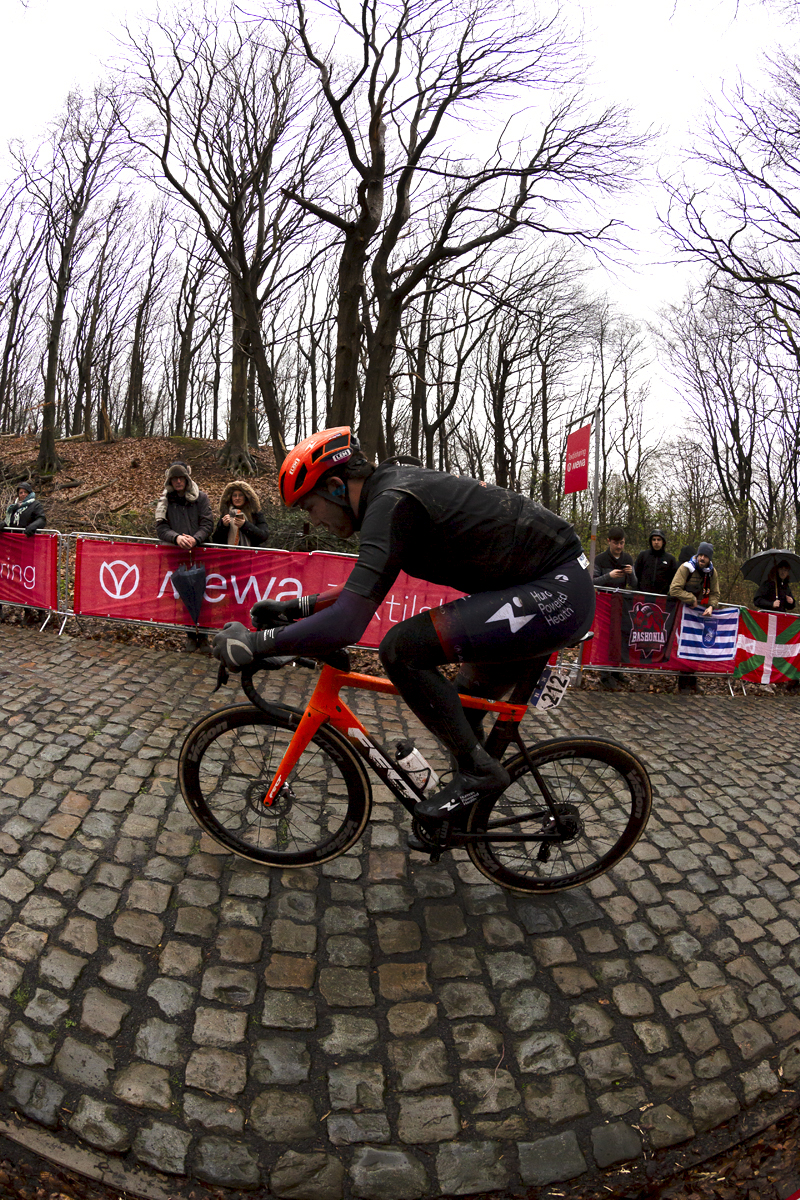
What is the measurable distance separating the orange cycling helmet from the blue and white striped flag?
669 cm

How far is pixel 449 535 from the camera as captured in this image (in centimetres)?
264

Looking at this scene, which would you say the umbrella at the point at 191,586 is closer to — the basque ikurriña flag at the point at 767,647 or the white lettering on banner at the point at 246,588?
the white lettering on banner at the point at 246,588

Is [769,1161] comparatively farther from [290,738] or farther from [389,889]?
[290,738]

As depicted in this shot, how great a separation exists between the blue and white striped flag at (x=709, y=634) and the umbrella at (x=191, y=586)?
5.79 metres

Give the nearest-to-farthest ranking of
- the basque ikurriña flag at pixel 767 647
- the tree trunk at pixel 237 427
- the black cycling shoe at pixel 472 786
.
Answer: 1. the black cycling shoe at pixel 472 786
2. the basque ikurriña flag at pixel 767 647
3. the tree trunk at pixel 237 427

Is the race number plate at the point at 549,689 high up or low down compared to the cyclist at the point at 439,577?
down

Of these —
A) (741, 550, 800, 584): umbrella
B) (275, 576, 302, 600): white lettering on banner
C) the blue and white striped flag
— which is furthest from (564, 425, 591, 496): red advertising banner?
(275, 576, 302, 600): white lettering on banner

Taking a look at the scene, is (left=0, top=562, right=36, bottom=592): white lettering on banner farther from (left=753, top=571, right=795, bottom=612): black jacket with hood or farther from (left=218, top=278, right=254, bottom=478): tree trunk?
(left=218, top=278, right=254, bottom=478): tree trunk

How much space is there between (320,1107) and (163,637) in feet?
20.0

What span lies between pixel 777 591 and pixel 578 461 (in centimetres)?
391

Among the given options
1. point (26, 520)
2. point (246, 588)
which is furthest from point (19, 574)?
point (246, 588)

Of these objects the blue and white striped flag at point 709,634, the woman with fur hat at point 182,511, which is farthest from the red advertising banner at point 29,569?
the blue and white striped flag at point 709,634

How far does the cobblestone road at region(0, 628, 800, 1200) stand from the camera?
217 cm

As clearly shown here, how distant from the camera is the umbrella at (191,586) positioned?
7312 millimetres
